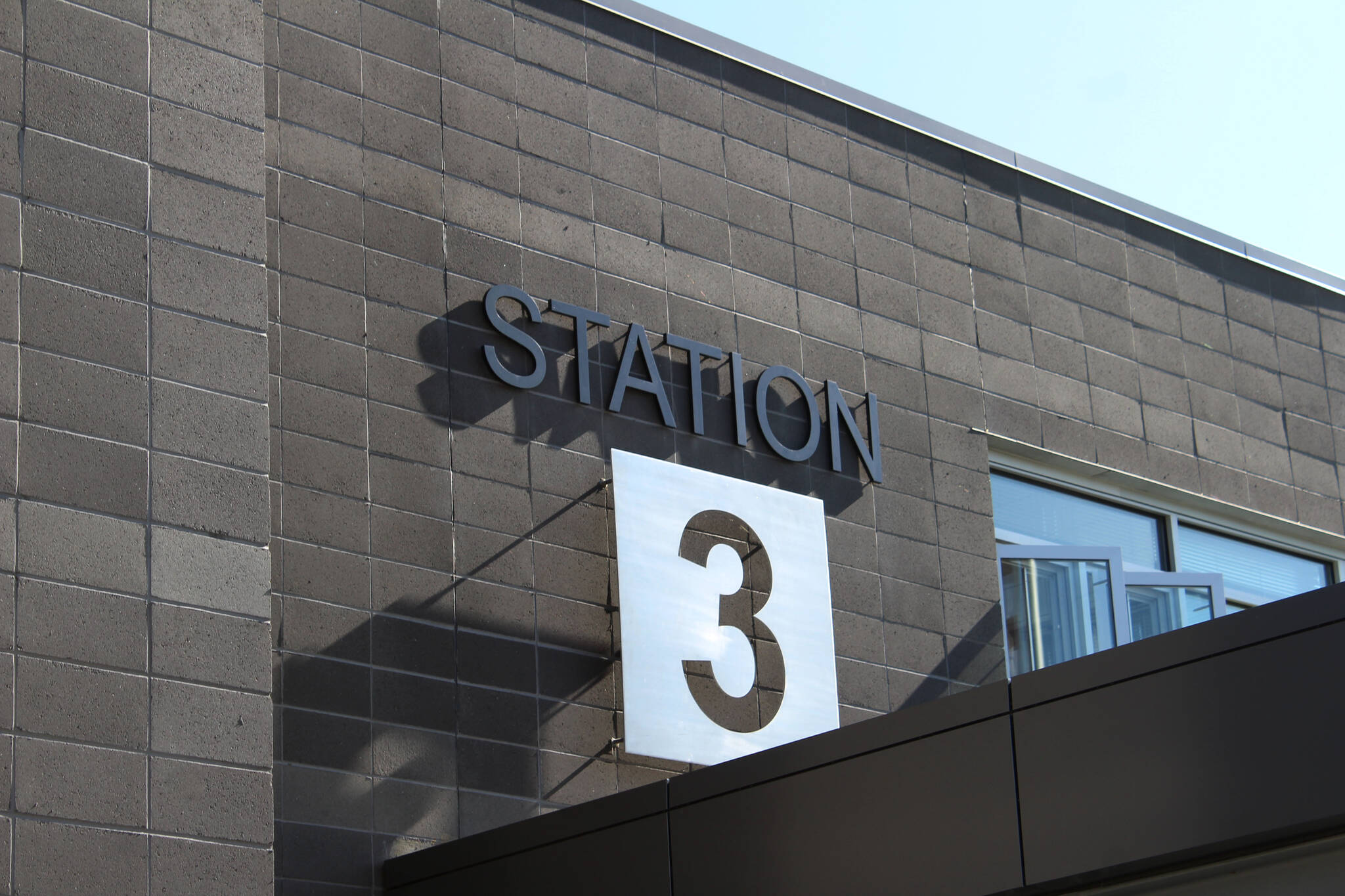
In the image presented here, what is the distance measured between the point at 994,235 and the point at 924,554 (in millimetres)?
2422

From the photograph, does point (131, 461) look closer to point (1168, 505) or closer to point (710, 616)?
point (710, 616)

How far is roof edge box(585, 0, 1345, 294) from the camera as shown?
1048 cm

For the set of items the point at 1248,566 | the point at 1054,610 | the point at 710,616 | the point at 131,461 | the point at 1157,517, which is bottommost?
the point at 131,461

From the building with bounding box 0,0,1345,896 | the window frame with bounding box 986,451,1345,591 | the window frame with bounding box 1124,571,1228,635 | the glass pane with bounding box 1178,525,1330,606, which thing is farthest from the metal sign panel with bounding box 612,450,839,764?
the glass pane with bounding box 1178,525,1330,606

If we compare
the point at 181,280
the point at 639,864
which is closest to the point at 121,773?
the point at 181,280

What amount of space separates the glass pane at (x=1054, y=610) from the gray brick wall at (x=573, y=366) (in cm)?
16

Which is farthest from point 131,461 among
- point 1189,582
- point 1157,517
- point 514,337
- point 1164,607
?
point 1157,517

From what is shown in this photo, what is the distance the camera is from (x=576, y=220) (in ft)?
31.8

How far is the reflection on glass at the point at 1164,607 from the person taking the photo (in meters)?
10.7

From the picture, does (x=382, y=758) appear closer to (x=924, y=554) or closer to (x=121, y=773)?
(x=121, y=773)

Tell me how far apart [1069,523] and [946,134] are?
2.66 m

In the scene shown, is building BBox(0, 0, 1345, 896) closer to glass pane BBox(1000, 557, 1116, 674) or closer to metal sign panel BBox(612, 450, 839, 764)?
glass pane BBox(1000, 557, 1116, 674)

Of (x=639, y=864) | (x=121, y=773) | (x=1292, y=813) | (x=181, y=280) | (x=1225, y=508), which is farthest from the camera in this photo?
(x=1225, y=508)

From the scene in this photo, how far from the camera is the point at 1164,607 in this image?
10.8 m
